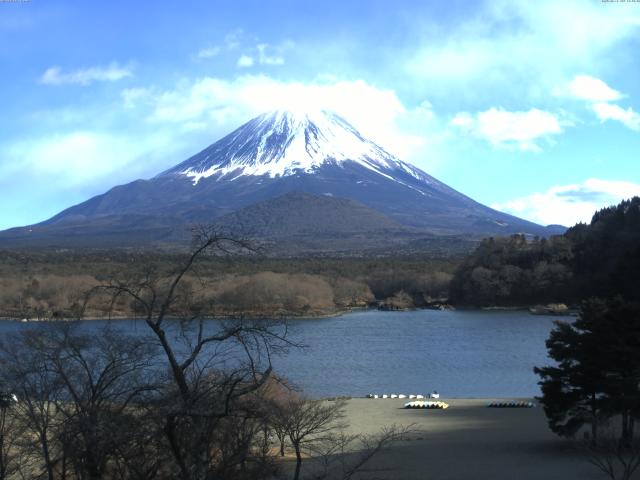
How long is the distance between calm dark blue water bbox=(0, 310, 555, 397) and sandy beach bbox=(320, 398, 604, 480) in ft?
9.25

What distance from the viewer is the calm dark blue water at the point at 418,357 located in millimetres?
25312

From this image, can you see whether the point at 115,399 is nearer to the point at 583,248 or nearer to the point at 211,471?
the point at 211,471

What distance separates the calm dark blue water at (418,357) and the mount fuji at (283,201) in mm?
61282

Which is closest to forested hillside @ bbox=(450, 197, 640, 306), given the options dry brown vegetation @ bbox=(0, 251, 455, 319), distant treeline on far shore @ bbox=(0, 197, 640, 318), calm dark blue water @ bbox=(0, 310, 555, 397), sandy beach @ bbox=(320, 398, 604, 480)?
distant treeline on far shore @ bbox=(0, 197, 640, 318)

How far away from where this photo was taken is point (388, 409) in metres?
20.8

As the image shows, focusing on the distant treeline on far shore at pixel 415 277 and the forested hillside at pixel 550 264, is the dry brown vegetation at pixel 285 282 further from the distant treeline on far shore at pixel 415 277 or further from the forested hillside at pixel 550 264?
the forested hillside at pixel 550 264

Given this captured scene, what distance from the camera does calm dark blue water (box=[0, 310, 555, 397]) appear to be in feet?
83.0

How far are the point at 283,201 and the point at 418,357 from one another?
9795 cm

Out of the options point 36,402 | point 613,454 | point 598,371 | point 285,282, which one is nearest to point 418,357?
point 598,371

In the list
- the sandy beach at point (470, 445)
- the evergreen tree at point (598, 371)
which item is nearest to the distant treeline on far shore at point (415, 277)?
the sandy beach at point (470, 445)

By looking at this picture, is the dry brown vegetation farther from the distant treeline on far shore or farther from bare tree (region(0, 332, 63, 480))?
bare tree (region(0, 332, 63, 480))

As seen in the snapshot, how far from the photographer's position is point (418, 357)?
105 feet

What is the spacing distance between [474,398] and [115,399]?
17623 millimetres

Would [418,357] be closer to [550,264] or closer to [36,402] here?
[36,402]
